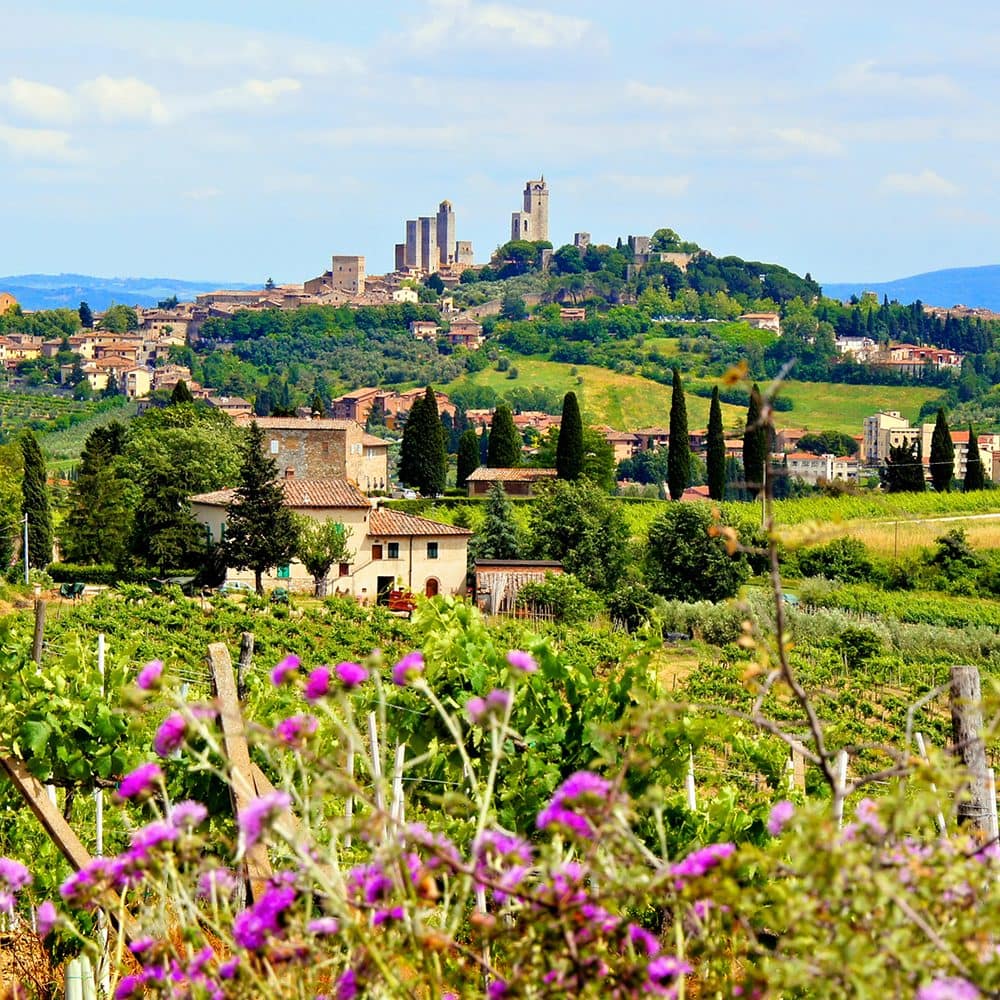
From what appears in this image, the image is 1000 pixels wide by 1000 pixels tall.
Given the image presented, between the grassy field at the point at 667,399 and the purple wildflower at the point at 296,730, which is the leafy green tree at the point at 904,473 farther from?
the purple wildflower at the point at 296,730

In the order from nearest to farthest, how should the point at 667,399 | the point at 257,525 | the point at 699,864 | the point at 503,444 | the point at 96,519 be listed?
the point at 699,864 → the point at 257,525 → the point at 96,519 → the point at 503,444 → the point at 667,399

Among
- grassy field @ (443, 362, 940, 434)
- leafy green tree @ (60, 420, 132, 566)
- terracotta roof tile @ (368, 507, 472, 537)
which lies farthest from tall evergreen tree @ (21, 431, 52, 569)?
grassy field @ (443, 362, 940, 434)

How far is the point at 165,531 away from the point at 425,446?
13.5 m

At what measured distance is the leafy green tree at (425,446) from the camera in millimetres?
43469

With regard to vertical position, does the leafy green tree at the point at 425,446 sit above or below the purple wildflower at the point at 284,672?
below

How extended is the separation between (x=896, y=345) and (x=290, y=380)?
1708 inches

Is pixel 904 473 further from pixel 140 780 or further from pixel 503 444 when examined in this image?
pixel 140 780

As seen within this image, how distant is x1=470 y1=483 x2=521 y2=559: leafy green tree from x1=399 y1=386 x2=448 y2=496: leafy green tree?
8660 mm

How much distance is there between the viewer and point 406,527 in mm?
31953

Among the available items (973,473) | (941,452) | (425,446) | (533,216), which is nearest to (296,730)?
(941,452)

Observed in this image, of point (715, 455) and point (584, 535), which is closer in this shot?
point (584, 535)

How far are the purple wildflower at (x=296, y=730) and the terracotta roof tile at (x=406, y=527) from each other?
96.7 ft

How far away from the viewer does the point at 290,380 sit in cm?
10031

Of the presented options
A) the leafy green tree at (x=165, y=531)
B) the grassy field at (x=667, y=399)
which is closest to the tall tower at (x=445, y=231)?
the grassy field at (x=667, y=399)
